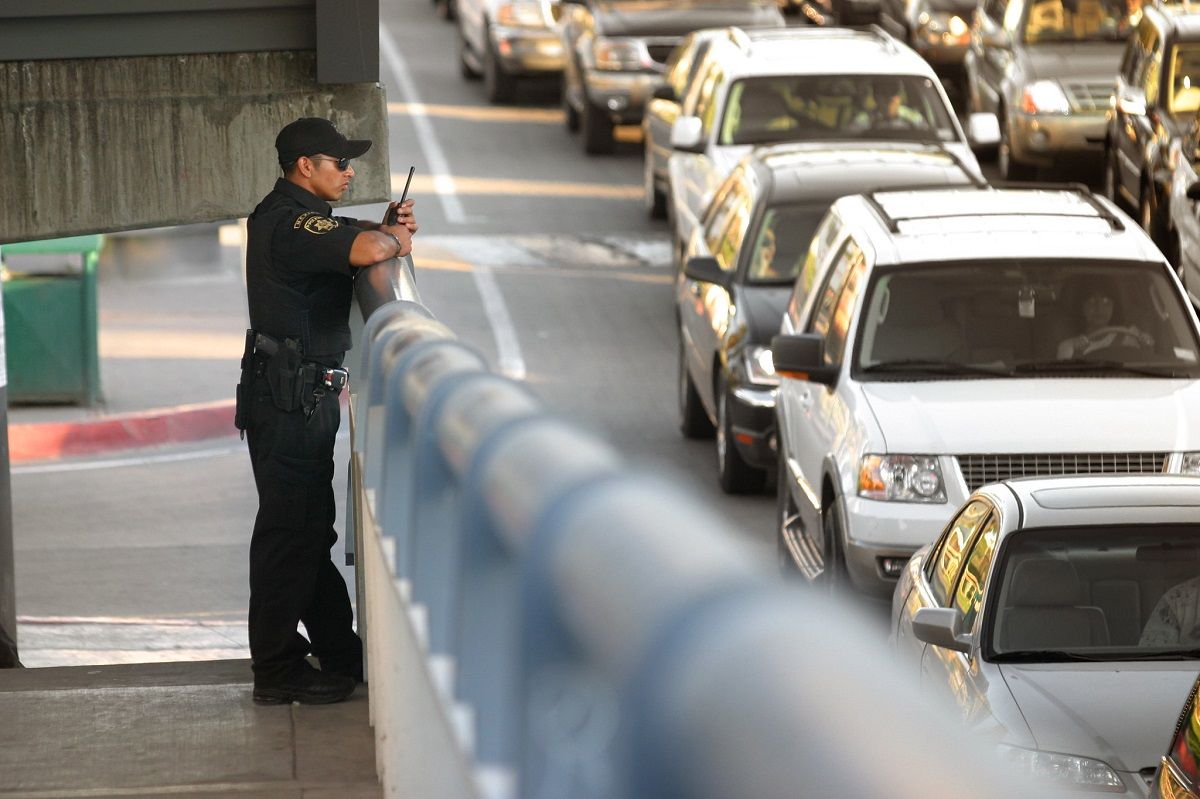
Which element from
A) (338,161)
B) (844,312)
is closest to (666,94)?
(844,312)

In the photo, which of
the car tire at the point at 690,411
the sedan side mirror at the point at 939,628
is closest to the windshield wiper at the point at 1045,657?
the sedan side mirror at the point at 939,628

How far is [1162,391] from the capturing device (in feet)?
32.0

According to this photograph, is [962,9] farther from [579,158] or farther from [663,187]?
[663,187]

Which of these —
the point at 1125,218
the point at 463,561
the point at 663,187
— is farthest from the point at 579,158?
the point at 463,561

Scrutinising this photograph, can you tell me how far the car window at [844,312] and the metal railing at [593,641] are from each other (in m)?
6.00

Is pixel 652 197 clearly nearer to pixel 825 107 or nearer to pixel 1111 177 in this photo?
pixel 825 107

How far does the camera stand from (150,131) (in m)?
9.52

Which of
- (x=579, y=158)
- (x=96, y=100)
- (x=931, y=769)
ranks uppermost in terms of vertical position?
(x=931, y=769)

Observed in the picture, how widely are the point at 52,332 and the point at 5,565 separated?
665 cm

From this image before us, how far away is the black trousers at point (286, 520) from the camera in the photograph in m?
6.23

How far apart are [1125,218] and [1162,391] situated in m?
1.41

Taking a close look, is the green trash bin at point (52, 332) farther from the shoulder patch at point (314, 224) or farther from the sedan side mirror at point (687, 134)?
the shoulder patch at point (314, 224)

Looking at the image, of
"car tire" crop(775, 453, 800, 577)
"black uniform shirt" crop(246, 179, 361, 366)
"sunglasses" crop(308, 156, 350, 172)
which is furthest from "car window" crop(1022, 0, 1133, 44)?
"black uniform shirt" crop(246, 179, 361, 366)

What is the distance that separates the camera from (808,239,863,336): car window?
35.0ft
